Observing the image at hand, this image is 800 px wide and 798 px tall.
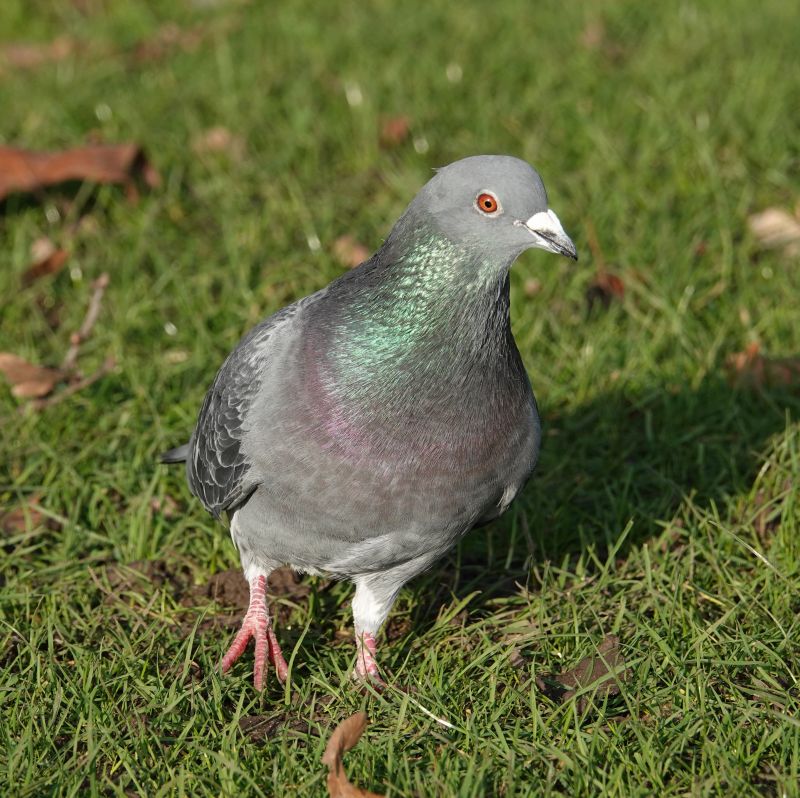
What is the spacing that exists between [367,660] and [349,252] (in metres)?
2.28

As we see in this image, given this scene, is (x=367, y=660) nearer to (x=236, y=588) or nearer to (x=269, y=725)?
(x=269, y=725)

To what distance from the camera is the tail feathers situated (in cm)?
402

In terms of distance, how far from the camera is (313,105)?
20.7 ft

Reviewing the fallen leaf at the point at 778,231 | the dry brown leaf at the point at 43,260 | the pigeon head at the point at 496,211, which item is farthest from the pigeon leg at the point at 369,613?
the fallen leaf at the point at 778,231

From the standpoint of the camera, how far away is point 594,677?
340 cm

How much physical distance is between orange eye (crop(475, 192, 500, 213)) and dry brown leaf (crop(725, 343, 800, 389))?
1925 millimetres

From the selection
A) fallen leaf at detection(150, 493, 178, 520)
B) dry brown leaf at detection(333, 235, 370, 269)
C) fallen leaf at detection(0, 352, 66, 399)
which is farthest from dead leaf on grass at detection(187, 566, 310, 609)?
dry brown leaf at detection(333, 235, 370, 269)

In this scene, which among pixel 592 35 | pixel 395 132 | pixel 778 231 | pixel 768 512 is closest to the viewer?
pixel 768 512

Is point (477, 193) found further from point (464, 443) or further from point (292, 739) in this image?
point (292, 739)

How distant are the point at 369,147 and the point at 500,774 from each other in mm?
3664

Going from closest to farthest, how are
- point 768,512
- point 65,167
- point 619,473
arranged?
point 768,512 → point 619,473 → point 65,167

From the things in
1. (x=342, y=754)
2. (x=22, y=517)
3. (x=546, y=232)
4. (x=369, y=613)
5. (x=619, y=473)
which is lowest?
(x=619, y=473)

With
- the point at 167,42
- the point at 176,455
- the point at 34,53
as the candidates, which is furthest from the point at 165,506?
the point at 34,53

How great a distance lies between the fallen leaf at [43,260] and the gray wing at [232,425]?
1852 millimetres
